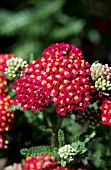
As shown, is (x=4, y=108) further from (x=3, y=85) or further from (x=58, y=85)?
(x=58, y=85)

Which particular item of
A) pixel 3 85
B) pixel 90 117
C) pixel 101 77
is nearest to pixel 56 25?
pixel 3 85

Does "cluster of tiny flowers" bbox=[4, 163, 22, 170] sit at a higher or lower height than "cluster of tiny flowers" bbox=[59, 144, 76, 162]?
lower

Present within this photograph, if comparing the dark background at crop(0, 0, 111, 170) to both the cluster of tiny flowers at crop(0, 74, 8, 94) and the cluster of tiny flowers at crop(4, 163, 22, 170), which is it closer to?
the cluster of tiny flowers at crop(0, 74, 8, 94)

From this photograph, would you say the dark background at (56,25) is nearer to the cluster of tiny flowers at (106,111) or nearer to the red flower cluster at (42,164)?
the red flower cluster at (42,164)

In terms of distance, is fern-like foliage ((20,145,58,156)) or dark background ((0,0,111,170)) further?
dark background ((0,0,111,170))

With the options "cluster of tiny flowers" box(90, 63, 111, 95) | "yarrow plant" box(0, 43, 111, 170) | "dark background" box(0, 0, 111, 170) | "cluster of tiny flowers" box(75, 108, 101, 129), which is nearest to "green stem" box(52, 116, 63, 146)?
"yarrow plant" box(0, 43, 111, 170)

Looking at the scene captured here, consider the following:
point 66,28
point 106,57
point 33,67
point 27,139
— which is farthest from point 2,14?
point 33,67

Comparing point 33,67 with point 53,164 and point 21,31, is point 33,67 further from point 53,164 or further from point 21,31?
point 21,31
